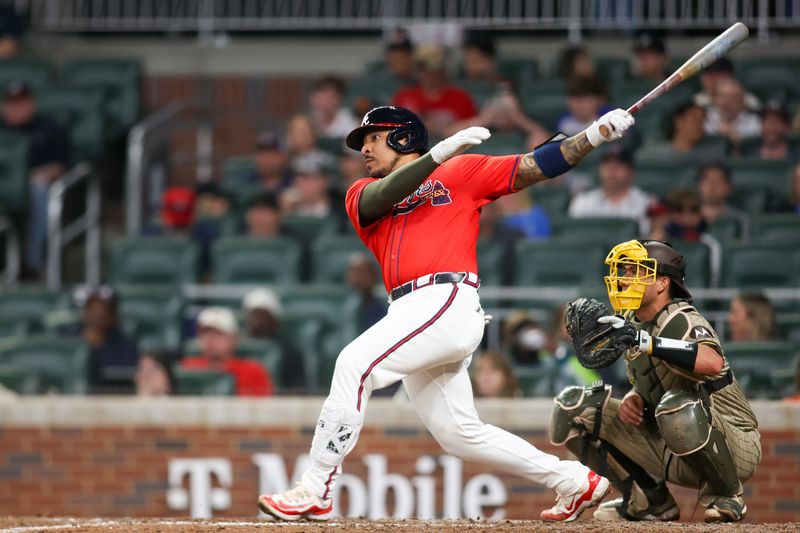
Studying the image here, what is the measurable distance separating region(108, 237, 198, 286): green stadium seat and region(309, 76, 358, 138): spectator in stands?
1677mm

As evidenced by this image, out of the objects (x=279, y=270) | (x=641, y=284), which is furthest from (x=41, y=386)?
(x=641, y=284)

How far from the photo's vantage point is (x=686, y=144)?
9.60 metres

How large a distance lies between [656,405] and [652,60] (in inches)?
213

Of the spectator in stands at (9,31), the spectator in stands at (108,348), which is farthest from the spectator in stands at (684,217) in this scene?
the spectator in stands at (9,31)

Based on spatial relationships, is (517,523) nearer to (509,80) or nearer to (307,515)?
(307,515)

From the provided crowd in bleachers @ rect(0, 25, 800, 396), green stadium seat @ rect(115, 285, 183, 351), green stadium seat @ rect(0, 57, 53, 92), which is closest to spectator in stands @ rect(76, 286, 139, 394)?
crowd in bleachers @ rect(0, 25, 800, 396)

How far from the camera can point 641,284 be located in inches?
202

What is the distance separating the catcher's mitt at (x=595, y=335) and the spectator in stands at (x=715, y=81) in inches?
209

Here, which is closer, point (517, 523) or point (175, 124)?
point (517, 523)

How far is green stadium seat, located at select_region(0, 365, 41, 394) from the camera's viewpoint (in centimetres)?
841

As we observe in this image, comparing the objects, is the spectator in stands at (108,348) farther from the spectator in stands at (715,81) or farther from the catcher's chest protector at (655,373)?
the spectator in stands at (715,81)

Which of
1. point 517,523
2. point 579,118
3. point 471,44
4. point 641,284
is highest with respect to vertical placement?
point 471,44

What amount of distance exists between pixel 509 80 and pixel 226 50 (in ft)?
9.23

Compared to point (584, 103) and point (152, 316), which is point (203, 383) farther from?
point (584, 103)
